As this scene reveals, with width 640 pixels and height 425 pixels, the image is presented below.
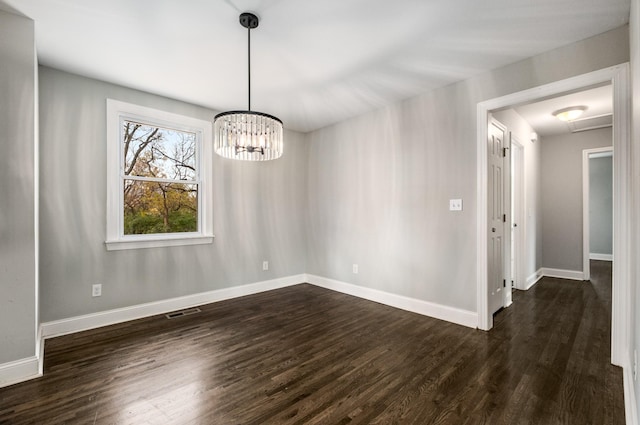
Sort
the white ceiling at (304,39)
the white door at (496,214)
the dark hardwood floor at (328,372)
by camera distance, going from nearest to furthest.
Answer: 1. the dark hardwood floor at (328,372)
2. the white ceiling at (304,39)
3. the white door at (496,214)

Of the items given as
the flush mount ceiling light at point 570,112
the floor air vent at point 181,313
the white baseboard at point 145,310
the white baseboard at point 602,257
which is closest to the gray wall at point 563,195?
the flush mount ceiling light at point 570,112

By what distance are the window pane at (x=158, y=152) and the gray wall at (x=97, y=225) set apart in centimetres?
25

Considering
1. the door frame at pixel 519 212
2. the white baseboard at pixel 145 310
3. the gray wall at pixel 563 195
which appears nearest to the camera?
the white baseboard at pixel 145 310

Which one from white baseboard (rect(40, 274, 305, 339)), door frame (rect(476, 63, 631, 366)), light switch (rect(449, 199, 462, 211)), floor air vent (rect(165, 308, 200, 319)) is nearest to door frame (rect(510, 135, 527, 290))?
light switch (rect(449, 199, 462, 211))

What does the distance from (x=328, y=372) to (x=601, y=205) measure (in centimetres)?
859

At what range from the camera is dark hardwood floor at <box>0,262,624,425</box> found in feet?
5.54

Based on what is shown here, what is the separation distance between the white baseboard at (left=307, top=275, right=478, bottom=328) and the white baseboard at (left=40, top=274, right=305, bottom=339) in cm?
88

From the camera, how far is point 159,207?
11.4 feet

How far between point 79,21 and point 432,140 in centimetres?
329

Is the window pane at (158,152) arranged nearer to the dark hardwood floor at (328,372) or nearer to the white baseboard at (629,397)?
the dark hardwood floor at (328,372)

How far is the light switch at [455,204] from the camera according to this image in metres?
3.05

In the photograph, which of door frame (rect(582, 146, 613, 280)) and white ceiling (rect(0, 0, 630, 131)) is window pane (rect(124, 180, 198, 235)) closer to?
white ceiling (rect(0, 0, 630, 131))

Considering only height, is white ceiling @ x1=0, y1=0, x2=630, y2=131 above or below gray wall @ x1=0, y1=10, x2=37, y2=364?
above

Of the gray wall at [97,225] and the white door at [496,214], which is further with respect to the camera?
the white door at [496,214]
